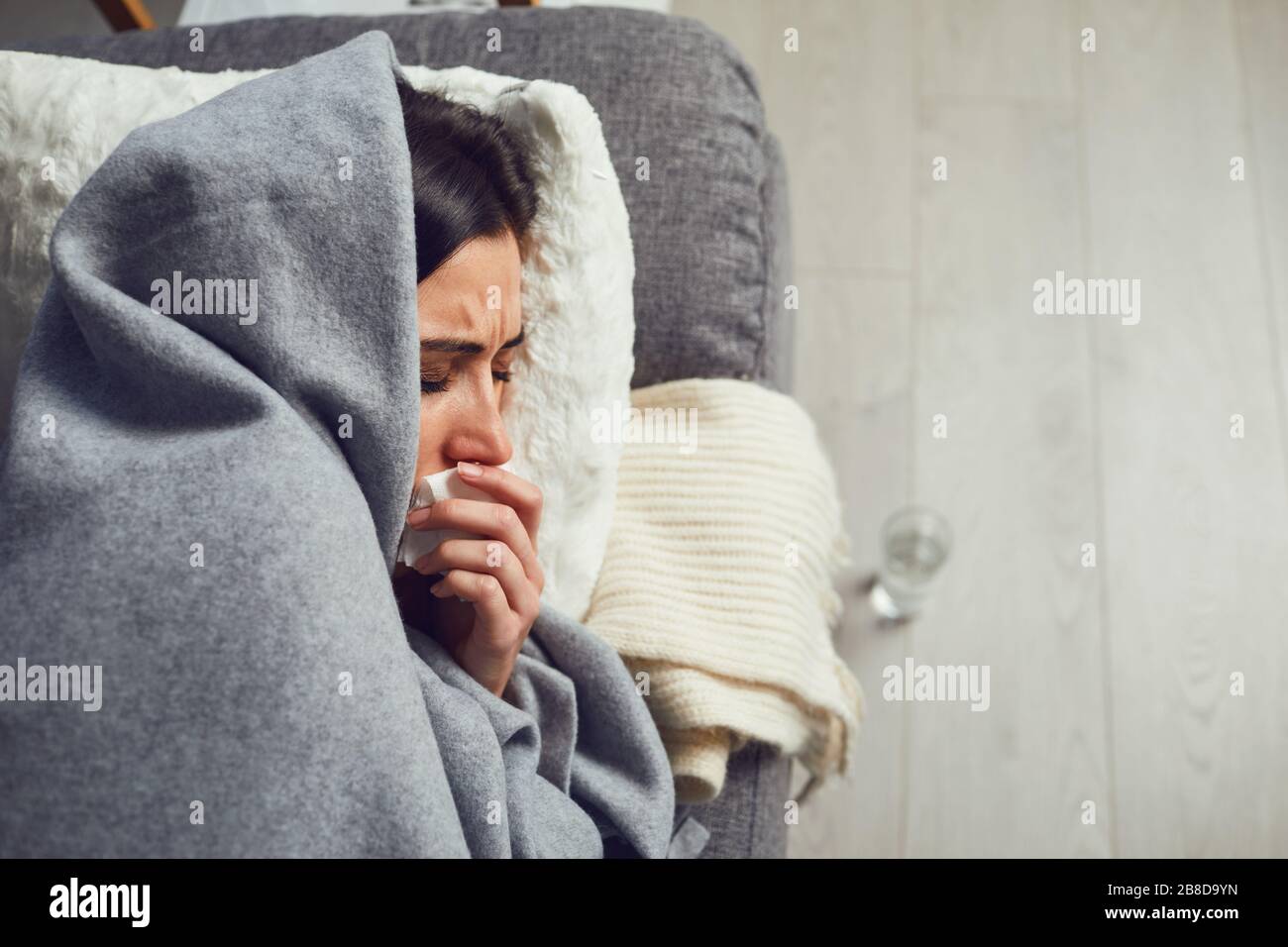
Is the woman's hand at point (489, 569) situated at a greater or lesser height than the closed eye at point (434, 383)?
lesser

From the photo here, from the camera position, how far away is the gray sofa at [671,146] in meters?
0.88

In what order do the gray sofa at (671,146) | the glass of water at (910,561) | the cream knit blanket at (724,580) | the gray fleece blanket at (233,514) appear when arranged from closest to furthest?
1. the gray fleece blanket at (233,514)
2. the cream knit blanket at (724,580)
3. the gray sofa at (671,146)
4. the glass of water at (910,561)

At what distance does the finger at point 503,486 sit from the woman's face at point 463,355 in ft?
0.06

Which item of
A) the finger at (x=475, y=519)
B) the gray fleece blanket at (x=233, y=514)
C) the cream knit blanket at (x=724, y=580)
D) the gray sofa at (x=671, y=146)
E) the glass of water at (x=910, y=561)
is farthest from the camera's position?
the glass of water at (x=910, y=561)

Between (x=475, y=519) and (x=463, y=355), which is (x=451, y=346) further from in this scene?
(x=475, y=519)

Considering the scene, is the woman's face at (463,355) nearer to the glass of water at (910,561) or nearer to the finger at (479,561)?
the finger at (479,561)

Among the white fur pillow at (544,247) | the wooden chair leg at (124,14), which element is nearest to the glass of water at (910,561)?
the white fur pillow at (544,247)

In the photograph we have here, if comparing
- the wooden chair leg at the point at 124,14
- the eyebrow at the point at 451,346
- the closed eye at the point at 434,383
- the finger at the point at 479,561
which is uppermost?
the wooden chair leg at the point at 124,14

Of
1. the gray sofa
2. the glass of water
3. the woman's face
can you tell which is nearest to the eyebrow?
the woman's face

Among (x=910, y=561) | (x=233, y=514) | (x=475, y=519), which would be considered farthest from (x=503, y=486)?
(x=910, y=561)

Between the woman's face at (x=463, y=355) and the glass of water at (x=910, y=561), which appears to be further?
the glass of water at (x=910, y=561)

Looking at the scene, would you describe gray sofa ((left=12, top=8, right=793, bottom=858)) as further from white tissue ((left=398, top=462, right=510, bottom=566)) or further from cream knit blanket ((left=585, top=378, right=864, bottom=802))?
white tissue ((left=398, top=462, right=510, bottom=566))

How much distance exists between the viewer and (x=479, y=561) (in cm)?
67
